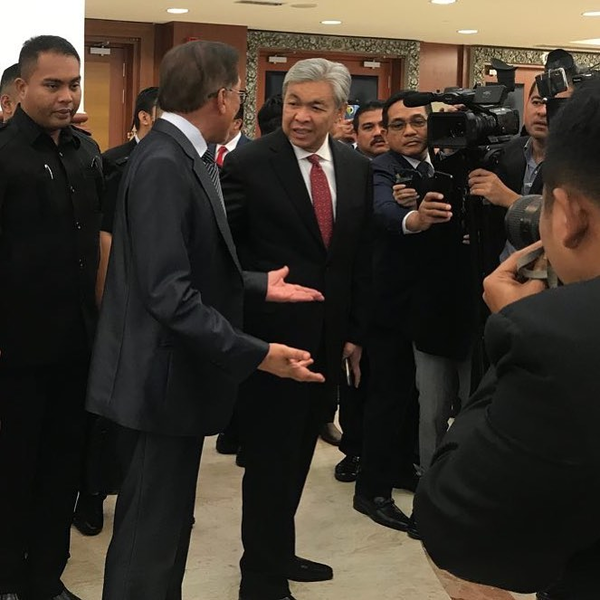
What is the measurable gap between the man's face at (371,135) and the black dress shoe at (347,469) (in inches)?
54.8

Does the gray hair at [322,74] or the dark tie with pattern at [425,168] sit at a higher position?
the gray hair at [322,74]

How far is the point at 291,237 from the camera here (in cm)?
268

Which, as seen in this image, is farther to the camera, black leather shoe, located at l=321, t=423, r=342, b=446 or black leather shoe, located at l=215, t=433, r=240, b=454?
black leather shoe, located at l=321, t=423, r=342, b=446

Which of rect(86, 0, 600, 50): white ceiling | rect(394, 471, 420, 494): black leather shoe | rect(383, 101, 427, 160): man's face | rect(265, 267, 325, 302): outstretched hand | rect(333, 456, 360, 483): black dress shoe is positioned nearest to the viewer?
rect(265, 267, 325, 302): outstretched hand

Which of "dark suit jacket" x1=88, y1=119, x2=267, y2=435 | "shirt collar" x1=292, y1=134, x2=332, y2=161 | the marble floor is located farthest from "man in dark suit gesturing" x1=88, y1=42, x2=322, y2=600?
the marble floor

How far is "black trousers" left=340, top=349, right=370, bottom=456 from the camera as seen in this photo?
151 inches

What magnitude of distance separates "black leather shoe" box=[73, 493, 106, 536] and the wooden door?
6778 millimetres

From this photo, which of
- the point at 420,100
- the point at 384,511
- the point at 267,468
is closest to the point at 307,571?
the point at 267,468

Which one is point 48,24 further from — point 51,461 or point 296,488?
point 296,488

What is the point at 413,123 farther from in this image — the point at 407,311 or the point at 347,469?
the point at 347,469

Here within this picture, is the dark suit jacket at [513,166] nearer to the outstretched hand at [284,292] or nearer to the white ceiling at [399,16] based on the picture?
the outstretched hand at [284,292]

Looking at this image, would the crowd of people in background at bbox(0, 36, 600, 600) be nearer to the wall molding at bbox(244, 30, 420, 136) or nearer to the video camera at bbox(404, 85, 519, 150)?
the video camera at bbox(404, 85, 519, 150)

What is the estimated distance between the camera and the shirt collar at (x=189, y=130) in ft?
6.92

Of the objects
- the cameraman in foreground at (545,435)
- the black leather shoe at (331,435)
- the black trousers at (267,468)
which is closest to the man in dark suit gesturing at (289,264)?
the black trousers at (267,468)
